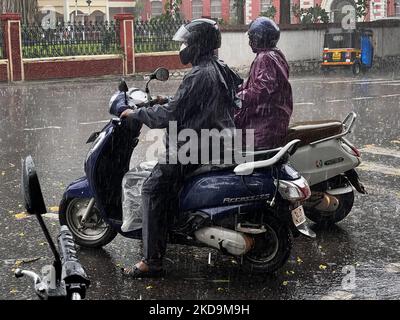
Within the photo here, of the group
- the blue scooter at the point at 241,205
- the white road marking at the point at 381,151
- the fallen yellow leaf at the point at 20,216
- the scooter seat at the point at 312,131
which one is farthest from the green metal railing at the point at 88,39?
the blue scooter at the point at 241,205

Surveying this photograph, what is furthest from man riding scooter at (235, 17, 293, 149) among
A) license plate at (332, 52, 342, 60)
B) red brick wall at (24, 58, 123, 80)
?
license plate at (332, 52, 342, 60)

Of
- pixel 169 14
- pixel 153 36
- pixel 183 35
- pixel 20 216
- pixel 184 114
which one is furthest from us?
pixel 169 14

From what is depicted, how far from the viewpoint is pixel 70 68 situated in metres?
25.3

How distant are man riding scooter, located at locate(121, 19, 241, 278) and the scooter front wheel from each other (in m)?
0.72

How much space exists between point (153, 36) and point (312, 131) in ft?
70.5

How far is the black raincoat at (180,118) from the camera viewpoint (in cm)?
524

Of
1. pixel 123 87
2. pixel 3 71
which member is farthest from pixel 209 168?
pixel 3 71

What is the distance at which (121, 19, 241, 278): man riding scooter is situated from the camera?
5.25m

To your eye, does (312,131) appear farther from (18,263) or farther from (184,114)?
(18,263)

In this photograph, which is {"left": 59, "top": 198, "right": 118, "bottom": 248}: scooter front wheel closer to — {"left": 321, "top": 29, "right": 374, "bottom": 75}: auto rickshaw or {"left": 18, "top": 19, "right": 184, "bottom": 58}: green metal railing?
{"left": 18, "top": 19, "right": 184, "bottom": 58}: green metal railing

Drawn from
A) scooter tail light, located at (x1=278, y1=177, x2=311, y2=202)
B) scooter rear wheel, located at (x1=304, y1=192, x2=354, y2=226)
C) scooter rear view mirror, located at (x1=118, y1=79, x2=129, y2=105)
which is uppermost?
scooter rear view mirror, located at (x1=118, y1=79, x2=129, y2=105)

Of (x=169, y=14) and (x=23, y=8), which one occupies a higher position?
(x=23, y=8)

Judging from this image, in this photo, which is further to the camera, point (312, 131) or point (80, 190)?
point (312, 131)

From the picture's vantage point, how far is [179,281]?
17.8 ft
